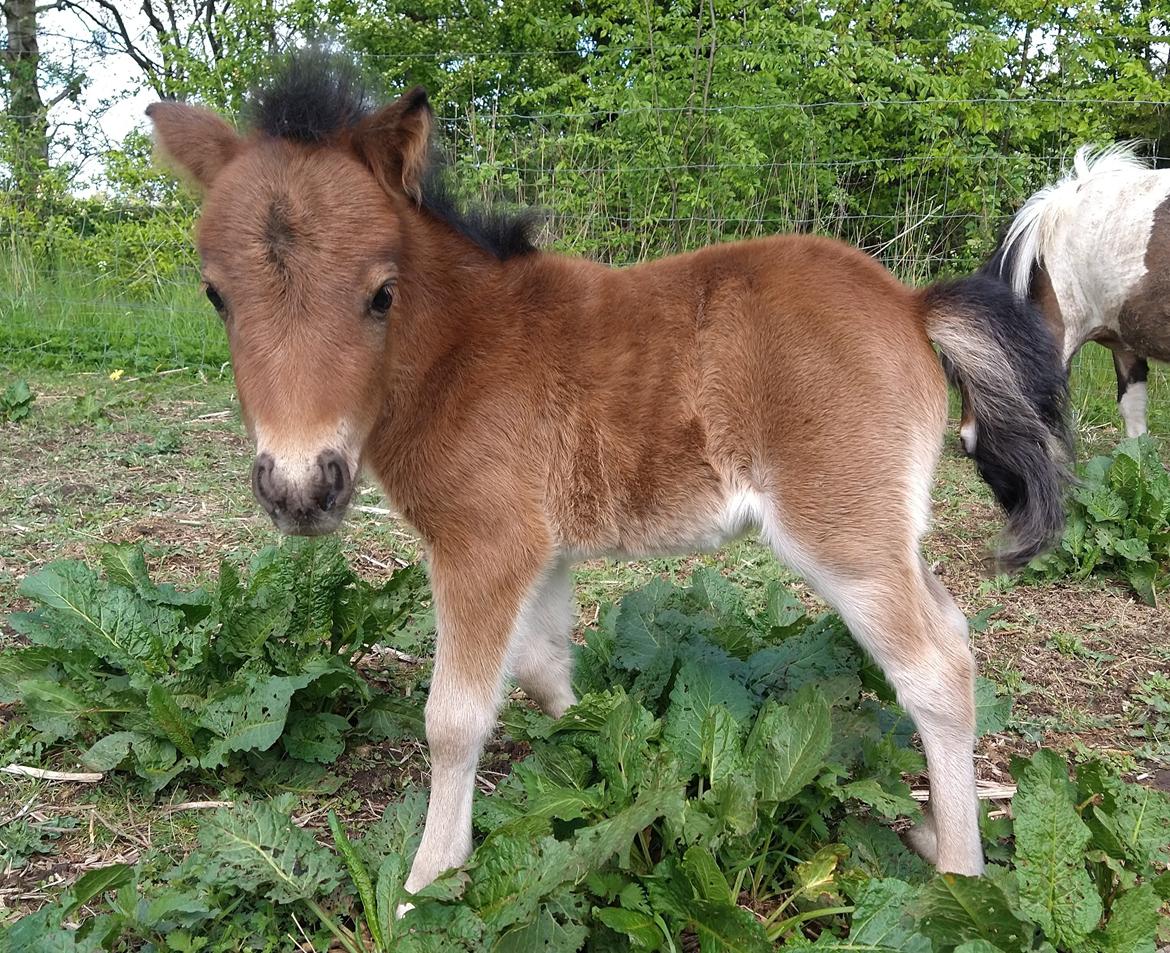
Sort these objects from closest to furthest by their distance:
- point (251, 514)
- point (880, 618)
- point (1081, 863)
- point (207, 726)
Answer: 1. point (1081, 863)
2. point (880, 618)
3. point (207, 726)
4. point (251, 514)

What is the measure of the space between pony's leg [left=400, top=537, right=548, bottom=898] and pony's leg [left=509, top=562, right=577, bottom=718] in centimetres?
40

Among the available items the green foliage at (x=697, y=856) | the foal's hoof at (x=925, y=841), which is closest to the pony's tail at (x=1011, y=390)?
the green foliage at (x=697, y=856)

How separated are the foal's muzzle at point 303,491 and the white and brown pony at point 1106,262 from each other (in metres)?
5.09

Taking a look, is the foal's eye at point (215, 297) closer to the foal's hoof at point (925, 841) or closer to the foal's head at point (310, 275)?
the foal's head at point (310, 275)

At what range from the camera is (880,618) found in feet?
7.72

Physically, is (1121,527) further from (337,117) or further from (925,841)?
(337,117)

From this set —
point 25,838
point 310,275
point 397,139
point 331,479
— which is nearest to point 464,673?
point 331,479

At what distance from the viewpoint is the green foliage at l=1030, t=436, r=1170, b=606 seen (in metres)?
4.35

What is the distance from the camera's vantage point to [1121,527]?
4449 mm

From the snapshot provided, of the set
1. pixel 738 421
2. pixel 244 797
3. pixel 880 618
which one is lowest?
pixel 244 797

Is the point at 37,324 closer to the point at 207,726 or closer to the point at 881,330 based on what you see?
the point at 207,726

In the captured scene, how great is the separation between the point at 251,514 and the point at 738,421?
3.38 m

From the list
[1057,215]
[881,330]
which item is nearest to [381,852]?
[881,330]

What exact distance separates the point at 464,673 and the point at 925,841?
1.37 m
